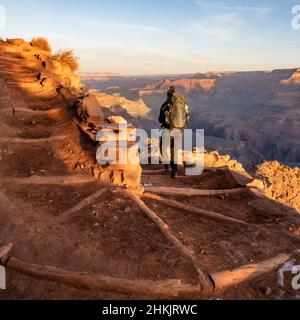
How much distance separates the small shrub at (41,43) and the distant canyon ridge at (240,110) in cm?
2991

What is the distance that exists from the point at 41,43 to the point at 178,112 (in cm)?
946

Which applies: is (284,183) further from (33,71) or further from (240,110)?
(240,110)

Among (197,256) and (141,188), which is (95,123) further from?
(197,256)

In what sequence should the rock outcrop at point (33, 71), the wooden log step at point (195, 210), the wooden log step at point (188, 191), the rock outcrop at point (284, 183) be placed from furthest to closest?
1. the rock outcrop at point (284, 183)
2. the rock outcrop at point (33, 71)
3. the wooden log step at point (188, 191)
4. the wooden log step at point (195, 210)

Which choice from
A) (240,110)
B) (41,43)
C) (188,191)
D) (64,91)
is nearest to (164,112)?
(188,191)

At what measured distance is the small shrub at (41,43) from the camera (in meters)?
14.6

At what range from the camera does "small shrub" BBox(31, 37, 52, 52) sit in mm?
14594

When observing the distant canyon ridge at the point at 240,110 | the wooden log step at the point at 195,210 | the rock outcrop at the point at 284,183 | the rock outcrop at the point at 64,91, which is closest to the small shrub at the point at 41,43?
the rock outcrop at the point at 64,91

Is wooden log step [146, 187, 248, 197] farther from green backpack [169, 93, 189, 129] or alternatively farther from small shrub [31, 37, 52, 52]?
small shrub [31, 37, 52, 52]

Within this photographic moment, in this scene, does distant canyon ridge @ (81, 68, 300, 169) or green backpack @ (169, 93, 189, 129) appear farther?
distant canyon ridge @ (81, 68, 300, 169)

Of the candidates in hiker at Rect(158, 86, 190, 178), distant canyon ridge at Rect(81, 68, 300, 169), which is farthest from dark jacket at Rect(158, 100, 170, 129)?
distant canyon ridge at Rect(81, 68, 300, 169)

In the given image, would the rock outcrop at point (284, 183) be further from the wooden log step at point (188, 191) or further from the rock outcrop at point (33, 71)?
the rock outcrop at point (33, 71)

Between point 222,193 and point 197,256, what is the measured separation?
9.53ft

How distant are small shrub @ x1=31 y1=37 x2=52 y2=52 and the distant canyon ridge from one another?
98.1ft
